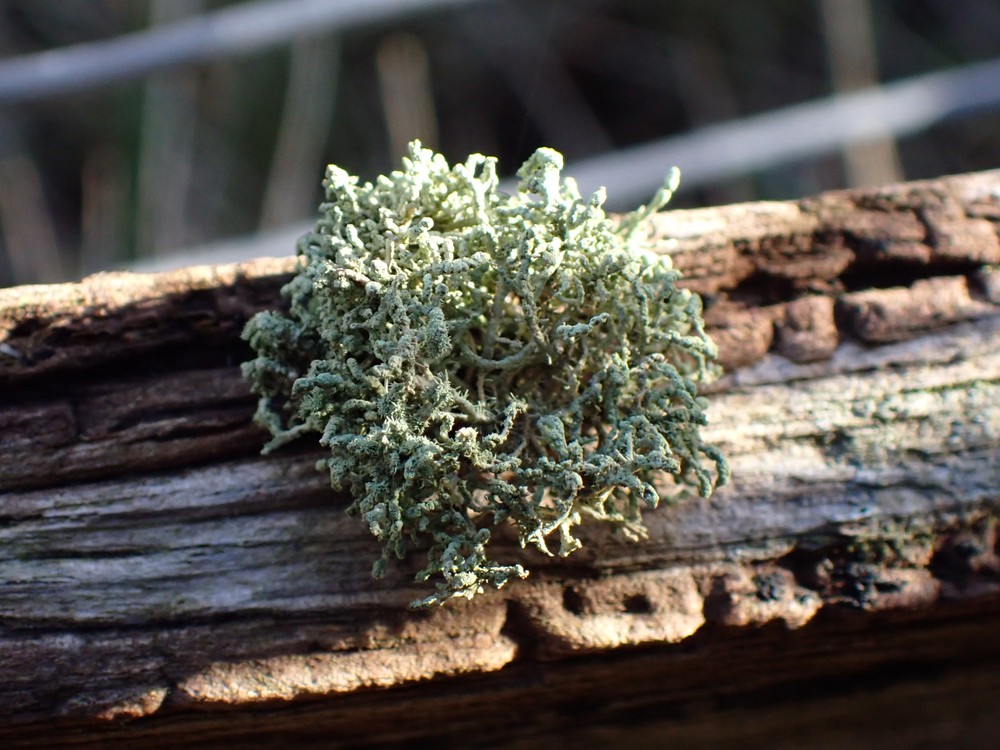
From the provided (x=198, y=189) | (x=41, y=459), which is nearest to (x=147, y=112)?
(x=198, y=189)

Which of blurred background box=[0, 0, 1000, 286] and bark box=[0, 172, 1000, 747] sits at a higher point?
blurred background box=[0, 0, 1000, 286]

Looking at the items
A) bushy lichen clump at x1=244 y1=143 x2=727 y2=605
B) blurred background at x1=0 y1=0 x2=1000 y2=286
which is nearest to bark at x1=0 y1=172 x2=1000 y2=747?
bushy lichen clump at x1=244 y1=143 x2=727 y2=605

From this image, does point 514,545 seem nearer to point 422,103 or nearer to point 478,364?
point 478,364

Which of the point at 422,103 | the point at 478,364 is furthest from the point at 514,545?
the point at 422,103

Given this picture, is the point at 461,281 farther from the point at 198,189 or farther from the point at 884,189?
the point at 198,189

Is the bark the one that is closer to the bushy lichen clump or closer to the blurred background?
the bushy lichen clump

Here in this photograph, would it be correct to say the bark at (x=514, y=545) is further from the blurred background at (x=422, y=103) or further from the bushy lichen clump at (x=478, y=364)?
the blurred background at (x=422, y=103)

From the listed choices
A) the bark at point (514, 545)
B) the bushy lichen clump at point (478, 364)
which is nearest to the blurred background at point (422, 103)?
the bark at point (514, 545)
